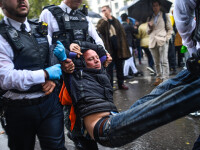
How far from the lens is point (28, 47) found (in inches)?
73.0

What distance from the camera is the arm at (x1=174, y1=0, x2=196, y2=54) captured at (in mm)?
2285

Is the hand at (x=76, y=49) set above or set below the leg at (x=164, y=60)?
above

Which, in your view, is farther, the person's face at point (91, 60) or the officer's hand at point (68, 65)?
the person's face at point (91, 60)

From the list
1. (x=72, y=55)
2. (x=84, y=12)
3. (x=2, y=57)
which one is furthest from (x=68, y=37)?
(x=2, y=57)

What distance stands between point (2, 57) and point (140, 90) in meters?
4.41

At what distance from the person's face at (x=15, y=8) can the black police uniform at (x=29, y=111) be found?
0.41 feet

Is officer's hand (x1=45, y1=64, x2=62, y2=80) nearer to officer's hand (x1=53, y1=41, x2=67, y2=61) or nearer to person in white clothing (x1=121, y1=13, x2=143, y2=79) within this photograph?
officer's hand (x1=53, y1=41, x2=67, y2=61)

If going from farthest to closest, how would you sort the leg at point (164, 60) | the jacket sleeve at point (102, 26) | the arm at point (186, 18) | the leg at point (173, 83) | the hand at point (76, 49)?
1. the leg at point (164, 60)
2. the jacket sleeve at point (102, 26)
3. the arm at point (186, 18)
4. the hand at point (76, 49)
5. the leg at point (173, 83)

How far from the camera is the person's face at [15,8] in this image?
6.05 ft

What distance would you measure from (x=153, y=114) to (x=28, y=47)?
1.19 m

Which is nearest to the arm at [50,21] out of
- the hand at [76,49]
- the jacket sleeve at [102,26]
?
the hand at [76,49]

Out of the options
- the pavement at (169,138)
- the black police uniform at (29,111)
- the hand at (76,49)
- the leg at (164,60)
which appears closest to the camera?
the black police uniform at (29,111)

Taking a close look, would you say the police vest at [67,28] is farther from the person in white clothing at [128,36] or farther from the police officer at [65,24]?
the person in white clothing at [128,36]

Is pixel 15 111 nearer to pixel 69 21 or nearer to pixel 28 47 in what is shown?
pixel 28 47
